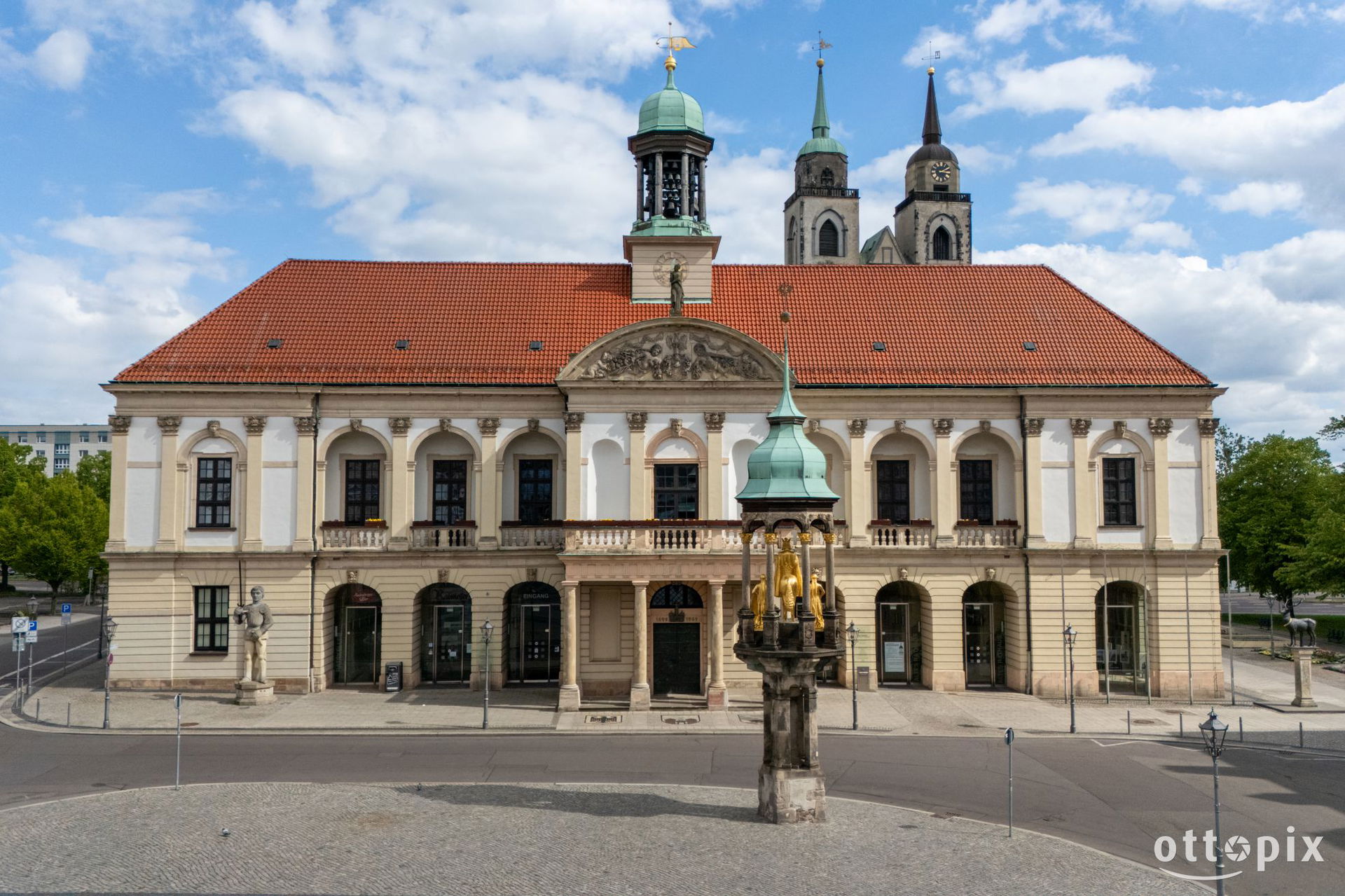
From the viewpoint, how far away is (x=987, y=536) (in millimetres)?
37469

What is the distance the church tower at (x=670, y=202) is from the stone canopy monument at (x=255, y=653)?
17225 mm

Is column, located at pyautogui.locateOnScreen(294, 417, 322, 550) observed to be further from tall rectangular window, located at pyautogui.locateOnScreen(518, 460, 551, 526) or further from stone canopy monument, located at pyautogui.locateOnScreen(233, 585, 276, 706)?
tall rectangular window, located at pyautogui.locateOnScreen(518, 460, 551, 526)

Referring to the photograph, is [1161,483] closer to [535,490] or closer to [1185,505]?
[1185,505]

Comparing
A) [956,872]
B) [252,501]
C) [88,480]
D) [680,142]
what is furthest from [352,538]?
A: [88,480]

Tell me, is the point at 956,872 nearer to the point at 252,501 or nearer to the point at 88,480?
the point at 252,501

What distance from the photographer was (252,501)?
36.5 metres

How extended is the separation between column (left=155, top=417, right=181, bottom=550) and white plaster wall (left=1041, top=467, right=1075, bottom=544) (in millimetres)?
29878

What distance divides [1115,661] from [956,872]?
2402 centimetres

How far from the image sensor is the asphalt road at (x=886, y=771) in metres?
21.0

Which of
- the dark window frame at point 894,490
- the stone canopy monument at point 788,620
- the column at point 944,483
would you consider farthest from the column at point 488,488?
the stone canopy monument at point 788,620

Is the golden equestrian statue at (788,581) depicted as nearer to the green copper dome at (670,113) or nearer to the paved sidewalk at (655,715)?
the paved sidewalk at (655,715)

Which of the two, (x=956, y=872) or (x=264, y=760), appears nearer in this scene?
(x=956, y=872)

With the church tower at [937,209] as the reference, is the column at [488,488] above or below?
below

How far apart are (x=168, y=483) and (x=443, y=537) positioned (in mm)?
9486
